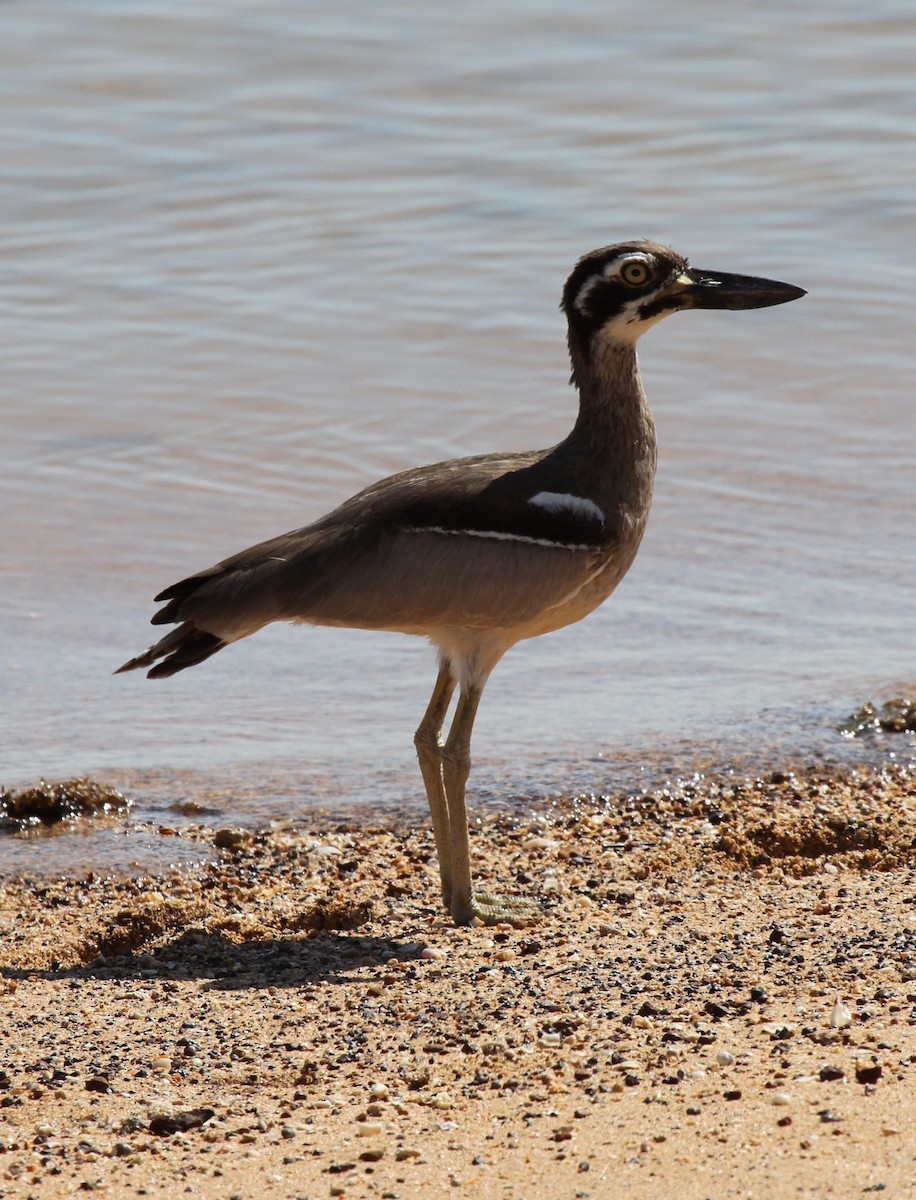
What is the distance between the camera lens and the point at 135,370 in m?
11.3

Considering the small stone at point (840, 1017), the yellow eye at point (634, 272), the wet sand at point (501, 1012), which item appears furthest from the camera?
the yellow eye at point (634, 272)

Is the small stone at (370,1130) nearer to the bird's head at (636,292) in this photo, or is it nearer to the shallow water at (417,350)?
the shallow water at (417,350)

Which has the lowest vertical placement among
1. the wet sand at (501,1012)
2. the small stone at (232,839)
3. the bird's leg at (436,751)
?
the wet sand at (501,1012)

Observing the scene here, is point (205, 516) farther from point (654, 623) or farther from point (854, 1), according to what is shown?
point (854, 1)

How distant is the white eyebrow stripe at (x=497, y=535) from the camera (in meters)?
5.81

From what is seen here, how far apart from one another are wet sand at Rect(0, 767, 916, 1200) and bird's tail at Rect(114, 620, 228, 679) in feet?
2.38

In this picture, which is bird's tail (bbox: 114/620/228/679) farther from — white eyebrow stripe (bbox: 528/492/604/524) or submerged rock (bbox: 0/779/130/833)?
white eyebrow stripe (bbox: 528/492/604/524)

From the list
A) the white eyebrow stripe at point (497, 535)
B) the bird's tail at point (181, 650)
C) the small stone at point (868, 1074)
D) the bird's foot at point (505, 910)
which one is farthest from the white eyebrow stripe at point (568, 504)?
the small stone at point (868, 1074)

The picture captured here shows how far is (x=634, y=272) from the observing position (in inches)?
238

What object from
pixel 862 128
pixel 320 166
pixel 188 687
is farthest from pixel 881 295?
pixel 188 687

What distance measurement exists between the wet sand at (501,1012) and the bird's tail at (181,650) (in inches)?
28.6

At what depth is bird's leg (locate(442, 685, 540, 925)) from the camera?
5.61 metres

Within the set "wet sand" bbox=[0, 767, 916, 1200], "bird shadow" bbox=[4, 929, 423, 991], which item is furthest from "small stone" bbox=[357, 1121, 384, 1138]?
"bird shadow" bbox=[4, 929, 423, 991]

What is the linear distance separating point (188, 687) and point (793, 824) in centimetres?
292
